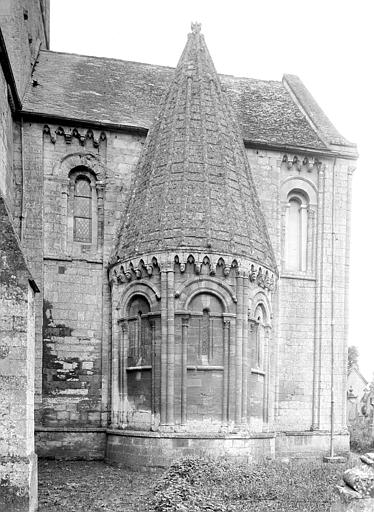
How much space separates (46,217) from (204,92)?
5.69 meters

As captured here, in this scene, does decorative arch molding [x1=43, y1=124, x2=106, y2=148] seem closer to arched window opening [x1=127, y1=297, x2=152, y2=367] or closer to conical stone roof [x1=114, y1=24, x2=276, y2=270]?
conical stone roof [x1=114, y1=24, x2=276, y2=270]

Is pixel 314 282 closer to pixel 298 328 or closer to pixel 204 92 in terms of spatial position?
pixel 298 328

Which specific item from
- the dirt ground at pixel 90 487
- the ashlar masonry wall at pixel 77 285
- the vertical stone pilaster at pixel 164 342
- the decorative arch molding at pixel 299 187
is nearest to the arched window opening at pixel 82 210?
the ashlar masonry wall at pixel 77 285

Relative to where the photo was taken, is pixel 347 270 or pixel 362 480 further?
pixel 347 270

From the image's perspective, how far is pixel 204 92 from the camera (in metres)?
19.6

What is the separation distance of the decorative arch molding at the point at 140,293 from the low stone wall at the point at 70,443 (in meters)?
3.47

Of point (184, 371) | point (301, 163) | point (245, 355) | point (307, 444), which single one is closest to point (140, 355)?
point (184, 371)

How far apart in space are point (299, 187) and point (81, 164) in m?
6.71

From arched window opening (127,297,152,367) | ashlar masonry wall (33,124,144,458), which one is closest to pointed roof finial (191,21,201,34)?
ashlar masonry wall (33,124,144,458)

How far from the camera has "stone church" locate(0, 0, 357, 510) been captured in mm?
17031

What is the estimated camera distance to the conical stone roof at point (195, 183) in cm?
1741

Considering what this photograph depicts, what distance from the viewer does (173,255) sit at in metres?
17.1

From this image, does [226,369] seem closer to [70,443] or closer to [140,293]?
[140,293]

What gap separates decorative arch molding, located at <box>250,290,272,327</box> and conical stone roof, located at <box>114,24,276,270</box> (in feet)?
2.76
